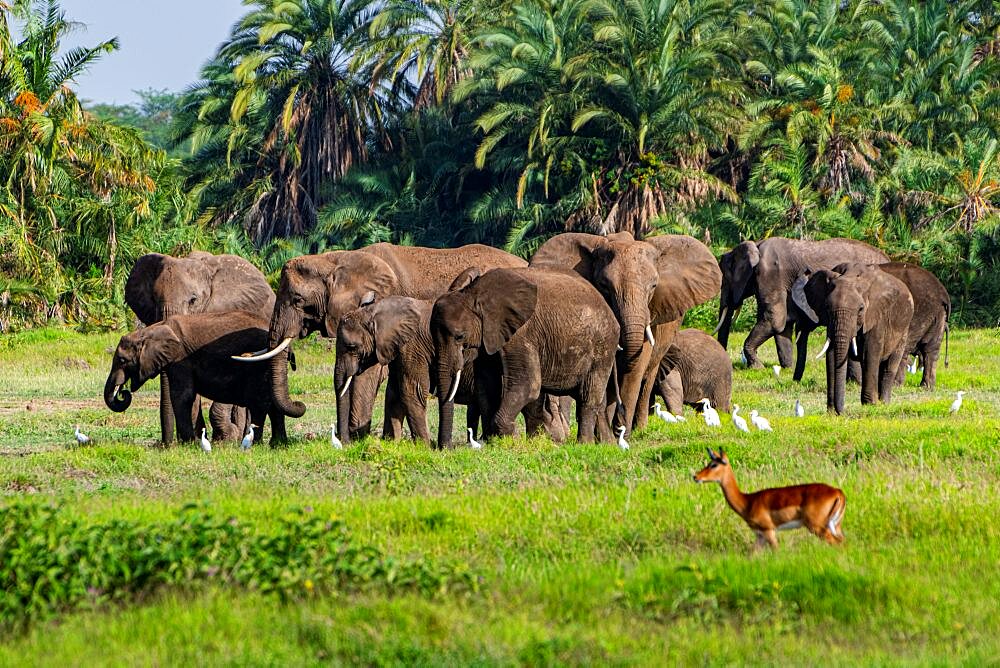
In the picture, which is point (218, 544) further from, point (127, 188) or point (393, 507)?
point (127, 188)

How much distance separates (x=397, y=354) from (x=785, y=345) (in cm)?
1358

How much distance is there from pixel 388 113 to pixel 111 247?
534 inches

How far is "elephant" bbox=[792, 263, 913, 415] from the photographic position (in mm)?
17750

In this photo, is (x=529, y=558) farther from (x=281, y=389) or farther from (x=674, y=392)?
(x=674, y=392)

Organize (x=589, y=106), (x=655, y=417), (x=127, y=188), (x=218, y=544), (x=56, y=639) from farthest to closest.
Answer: (x=589, y=106)
(x=127, y=188)
(x=655, y=417)
(x=218, y=544)
(x=56, y=639)

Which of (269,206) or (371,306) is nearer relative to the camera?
(371,306)

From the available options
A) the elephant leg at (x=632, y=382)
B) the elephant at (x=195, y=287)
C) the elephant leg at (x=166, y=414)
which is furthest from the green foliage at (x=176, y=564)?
the elephant at (x=195, y=287)

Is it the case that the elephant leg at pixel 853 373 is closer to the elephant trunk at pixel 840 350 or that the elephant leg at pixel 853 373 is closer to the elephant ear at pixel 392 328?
the elephant trunk at pixel 840 350

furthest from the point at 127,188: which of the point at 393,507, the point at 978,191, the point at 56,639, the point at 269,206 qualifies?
the point at 56,639

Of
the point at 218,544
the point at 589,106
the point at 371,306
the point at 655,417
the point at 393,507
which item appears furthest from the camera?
the point at 589,106

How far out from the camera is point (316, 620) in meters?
6.91

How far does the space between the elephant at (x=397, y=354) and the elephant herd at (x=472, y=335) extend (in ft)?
0.05

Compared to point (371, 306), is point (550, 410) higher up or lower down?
lower down

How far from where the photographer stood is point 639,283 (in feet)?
48.2
